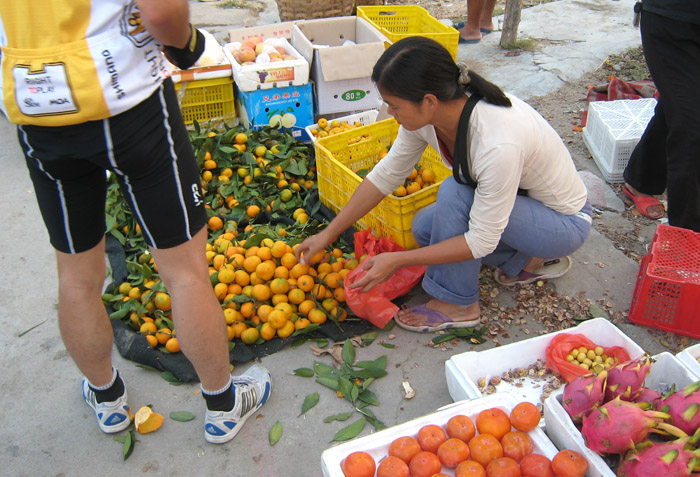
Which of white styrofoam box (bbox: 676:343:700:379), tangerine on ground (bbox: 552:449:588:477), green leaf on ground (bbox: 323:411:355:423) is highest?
tangerine on ground (bbox: 552:449:588:477)

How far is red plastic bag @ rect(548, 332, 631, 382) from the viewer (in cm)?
234

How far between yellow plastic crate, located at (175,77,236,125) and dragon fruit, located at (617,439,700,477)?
382 centimetres

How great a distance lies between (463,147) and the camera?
2.38 m

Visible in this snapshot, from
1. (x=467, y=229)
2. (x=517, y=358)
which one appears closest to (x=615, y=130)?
(x=467, y=229)

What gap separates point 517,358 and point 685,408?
97 centimetres

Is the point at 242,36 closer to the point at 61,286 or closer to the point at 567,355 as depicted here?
the point at 61,286

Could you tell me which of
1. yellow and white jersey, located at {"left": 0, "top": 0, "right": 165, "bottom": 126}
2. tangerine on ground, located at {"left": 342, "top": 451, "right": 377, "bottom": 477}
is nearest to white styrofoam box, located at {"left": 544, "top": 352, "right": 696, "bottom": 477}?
tangerine on ground, located at {"left": 342, "top": 451, "right": 377, "bottom": 477}

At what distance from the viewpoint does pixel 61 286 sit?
2.01 metres

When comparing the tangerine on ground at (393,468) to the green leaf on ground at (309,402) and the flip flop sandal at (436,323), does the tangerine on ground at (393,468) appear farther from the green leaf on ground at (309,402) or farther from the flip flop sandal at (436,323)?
the flip flop sandal at (436,323)

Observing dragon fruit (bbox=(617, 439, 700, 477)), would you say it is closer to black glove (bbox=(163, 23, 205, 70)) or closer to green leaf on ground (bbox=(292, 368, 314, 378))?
green leaf on ground (bbox=(292, 368, 314, 378))

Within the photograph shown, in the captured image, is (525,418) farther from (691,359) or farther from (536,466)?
(691,359)

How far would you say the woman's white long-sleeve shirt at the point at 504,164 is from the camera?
7.52 ft

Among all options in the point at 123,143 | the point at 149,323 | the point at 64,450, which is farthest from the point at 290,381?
the point at 123,143

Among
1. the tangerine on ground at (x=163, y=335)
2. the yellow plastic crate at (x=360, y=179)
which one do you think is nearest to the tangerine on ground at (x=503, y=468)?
the yellow plastic crate at (x=360, y=179)
